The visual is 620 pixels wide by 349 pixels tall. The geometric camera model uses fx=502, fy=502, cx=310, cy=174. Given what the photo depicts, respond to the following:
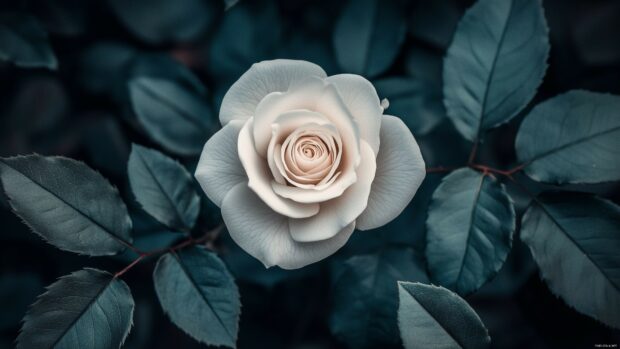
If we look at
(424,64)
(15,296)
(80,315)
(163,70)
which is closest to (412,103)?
(424,64)

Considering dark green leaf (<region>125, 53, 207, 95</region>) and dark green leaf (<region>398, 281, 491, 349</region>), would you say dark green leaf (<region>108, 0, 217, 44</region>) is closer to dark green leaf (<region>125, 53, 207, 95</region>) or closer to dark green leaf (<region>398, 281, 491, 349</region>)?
dark green leaf (<region>125, 53, 207, 95</region>)

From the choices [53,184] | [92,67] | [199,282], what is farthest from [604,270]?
[92,67]

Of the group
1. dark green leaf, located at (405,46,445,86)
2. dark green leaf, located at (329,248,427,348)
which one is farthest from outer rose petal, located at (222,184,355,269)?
dark green leaf, located at (405,46,445,86)

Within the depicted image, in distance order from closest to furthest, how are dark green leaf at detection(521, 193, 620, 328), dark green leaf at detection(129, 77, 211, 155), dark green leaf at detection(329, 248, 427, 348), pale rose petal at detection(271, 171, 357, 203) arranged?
pale rose petal at detection(271, 171, 357, 203) → dark green leaf at detection(521, 193, 620, 328) → dark green leaf at detection(329, 248, 427, 348) → dark green leaf at detection(129, 77, 211, 155)

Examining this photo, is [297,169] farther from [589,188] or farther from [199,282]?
[589,188]

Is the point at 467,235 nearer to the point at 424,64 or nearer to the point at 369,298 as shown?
the point at 369,298
